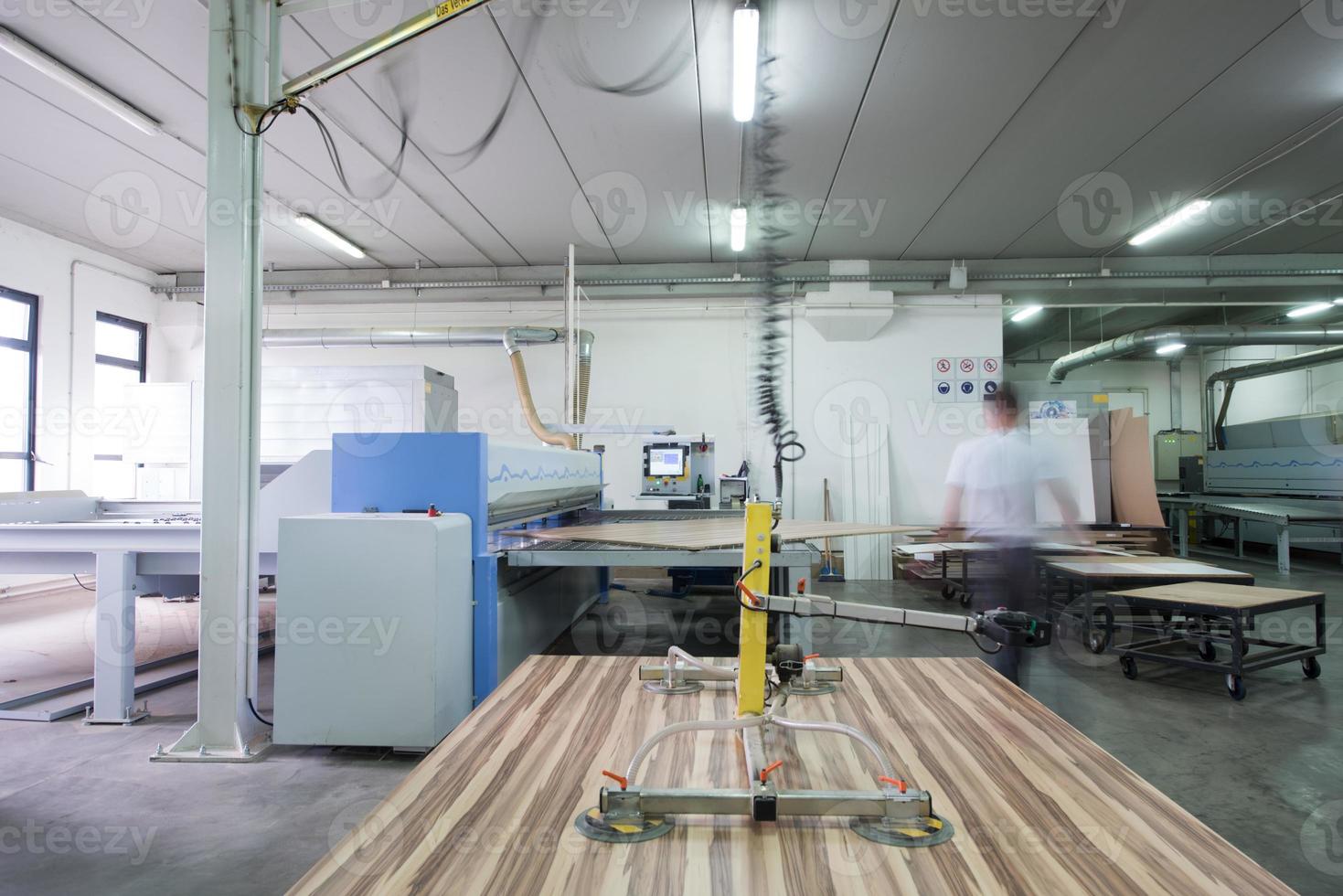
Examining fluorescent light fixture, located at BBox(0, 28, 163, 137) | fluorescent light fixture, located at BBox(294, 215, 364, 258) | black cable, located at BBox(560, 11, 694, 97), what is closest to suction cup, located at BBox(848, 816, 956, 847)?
black cable, located at BBox(560, 11, 694, 97)

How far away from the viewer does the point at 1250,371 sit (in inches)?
366

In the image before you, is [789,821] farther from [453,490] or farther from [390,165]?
[390,165]

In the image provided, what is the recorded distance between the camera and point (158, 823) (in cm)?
202

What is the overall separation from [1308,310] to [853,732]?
419 inches

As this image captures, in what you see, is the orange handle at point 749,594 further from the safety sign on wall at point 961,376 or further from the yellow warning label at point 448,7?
the safety sign on wall at point 961,376

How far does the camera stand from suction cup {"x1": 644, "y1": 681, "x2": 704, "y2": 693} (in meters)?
1.42

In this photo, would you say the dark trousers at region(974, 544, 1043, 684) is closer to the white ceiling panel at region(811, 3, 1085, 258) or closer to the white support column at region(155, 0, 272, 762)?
the white ceiling panel at region(811, 3, 1085, 258)

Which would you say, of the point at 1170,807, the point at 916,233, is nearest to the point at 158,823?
the point at 1170,807

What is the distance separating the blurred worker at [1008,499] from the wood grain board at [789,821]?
1.33 metres

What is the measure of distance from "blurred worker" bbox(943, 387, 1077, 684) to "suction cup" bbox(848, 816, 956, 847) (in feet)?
5.83

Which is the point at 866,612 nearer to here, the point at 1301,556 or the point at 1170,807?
the point at 1170,807

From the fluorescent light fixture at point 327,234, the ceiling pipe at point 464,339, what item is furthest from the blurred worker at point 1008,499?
the fluorescent light fixture at point 327,234

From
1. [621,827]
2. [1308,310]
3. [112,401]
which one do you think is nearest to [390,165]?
[112,401]

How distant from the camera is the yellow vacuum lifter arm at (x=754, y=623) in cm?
113
